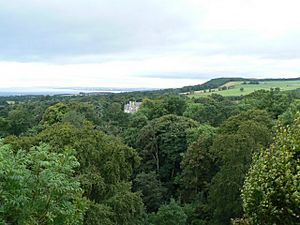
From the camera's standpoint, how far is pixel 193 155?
Result: 28.1 meters

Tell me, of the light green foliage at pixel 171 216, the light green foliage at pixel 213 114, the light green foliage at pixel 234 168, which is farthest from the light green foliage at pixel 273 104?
the light green foliage at pixel 171 216

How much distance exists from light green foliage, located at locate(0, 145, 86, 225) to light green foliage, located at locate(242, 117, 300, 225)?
3948mm

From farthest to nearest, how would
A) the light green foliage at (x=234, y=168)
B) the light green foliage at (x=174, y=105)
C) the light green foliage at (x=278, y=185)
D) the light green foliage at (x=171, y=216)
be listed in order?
the light green foliage at (x=174, y=105)
the light green foliage at (x=171, y=216)
the light green foliage at (x=234, y=168)
the light green foliage at (x=278, y=185)

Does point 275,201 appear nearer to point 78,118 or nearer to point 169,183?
point 169,183

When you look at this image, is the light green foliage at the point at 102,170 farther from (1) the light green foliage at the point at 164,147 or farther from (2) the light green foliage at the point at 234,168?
(1) the light green foliage at the point at 164,147

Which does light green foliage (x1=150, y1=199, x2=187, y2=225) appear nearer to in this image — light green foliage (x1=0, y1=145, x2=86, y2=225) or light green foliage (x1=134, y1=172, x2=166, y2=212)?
light green foliage (x1=134, y1=172, x2=166, y2=212)

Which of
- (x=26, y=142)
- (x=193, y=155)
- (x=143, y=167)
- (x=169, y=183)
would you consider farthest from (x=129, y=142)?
(x=26, y=142)

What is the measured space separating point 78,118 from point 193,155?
1313 cm

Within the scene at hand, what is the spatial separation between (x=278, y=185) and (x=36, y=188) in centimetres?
498

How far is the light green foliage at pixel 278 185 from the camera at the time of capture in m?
8.12

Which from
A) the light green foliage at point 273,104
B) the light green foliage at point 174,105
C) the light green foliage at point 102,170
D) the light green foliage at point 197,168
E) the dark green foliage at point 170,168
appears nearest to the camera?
the dark green foliage at point 170,168

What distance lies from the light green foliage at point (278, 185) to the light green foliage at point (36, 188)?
3.95 metres

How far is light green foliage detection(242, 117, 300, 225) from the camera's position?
26.6 feet

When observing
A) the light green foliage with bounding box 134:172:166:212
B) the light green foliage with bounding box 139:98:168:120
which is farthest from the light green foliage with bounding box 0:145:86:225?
the light green foliage with bounding box 139:98:168:120
